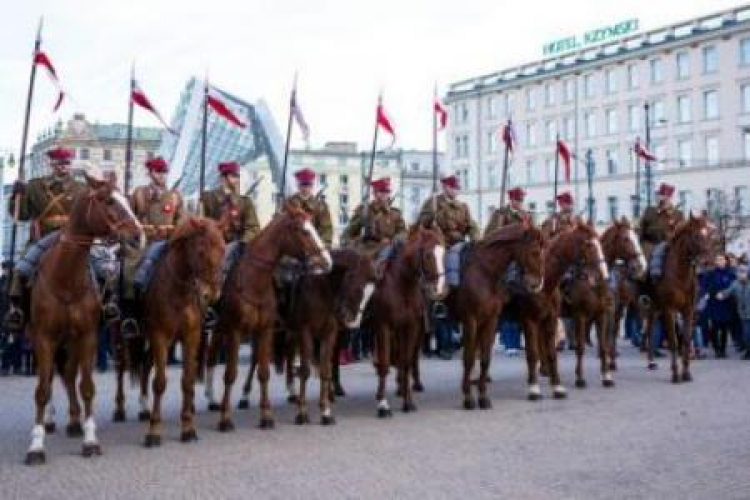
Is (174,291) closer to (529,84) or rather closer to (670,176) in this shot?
(670,176)

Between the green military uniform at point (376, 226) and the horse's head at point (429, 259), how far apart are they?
1688mm

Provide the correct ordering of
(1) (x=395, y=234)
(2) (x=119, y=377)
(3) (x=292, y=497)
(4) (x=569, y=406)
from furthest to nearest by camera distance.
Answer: (1) (x=395, y=234), (4) (x=569, y=406), (2) (x=119, y=377), (3) (x=292, y=497)

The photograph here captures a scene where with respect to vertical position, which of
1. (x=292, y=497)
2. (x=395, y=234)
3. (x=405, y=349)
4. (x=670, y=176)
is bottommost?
(x=292, y=497)

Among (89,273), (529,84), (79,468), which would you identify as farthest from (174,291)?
(529,84)

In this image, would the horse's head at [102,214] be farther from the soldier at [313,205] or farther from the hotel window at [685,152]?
the hotel window at [685,152]

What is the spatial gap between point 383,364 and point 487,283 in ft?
6.42

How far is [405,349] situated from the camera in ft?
45.2

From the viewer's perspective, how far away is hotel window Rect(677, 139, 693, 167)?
85625 mm

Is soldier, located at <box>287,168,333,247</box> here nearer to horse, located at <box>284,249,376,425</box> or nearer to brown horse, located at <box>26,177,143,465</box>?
horse, located at <box>284,249,376,425</box>

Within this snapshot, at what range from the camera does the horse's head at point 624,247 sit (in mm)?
16803

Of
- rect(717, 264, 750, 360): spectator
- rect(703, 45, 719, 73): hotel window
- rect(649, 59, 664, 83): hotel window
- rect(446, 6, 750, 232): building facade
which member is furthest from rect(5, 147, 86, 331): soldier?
rect(649, 59, 664, 83): hotel window

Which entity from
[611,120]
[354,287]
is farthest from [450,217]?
[611,120]

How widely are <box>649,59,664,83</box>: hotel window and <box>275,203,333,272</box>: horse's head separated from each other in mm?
81838

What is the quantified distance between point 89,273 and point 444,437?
14.7 feet
